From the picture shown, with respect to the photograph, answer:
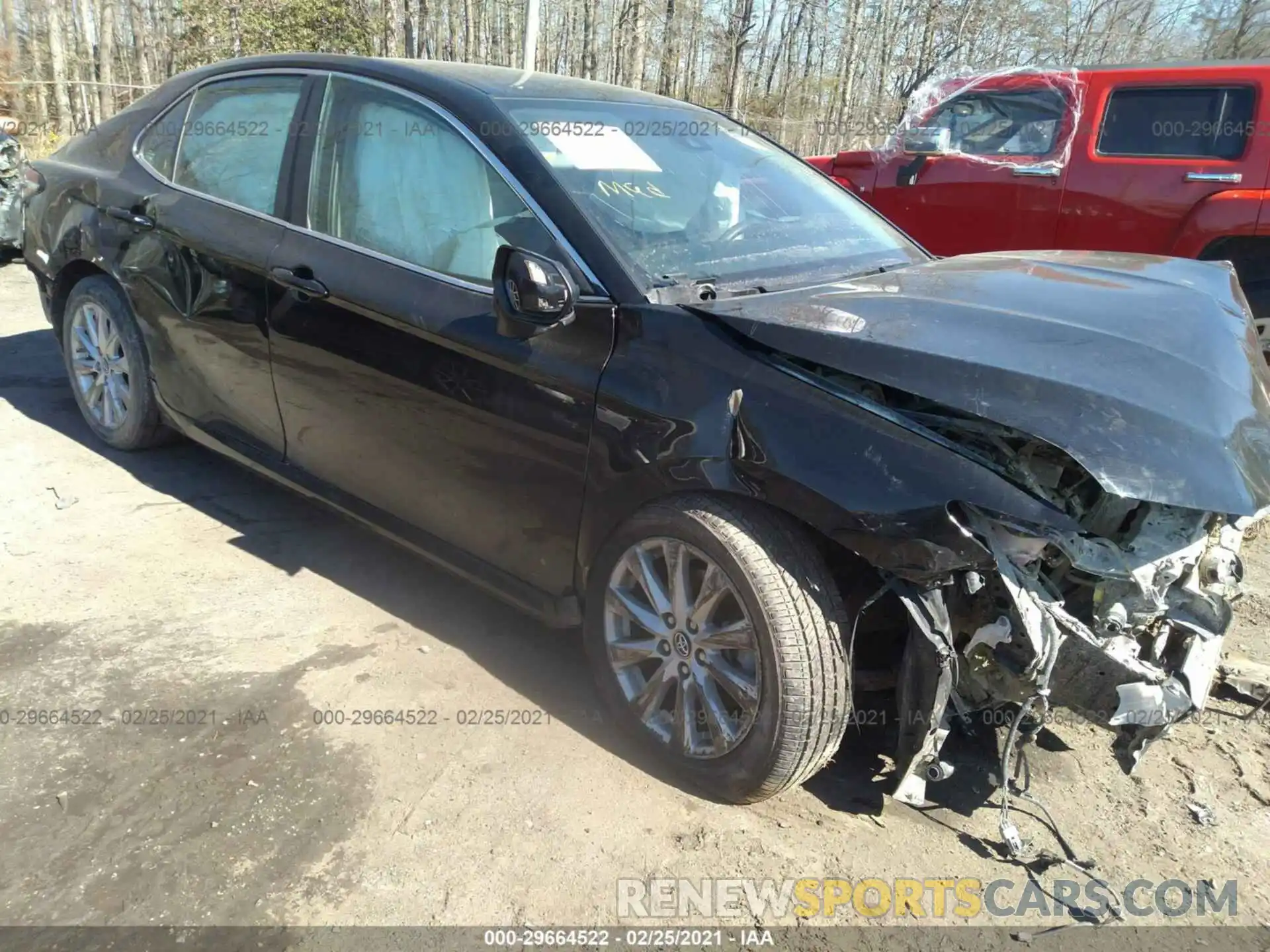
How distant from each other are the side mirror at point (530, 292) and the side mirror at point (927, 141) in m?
4.40

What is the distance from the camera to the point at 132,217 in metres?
3.92

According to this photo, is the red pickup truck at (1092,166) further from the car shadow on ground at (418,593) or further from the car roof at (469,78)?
the car shadow on ground at (418,593)

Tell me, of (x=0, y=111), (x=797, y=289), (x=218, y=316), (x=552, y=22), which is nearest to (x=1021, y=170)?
(x=797, y=289)

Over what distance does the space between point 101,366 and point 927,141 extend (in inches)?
194

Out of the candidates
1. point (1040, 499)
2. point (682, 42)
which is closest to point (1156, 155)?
point (1040, 499)

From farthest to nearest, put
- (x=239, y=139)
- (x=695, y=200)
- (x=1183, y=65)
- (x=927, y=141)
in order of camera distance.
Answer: (x=927, y=141) < (x=1183, y=65) < (x=239, y=139) < (x=695, y=200)

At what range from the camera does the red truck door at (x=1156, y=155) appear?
5.42m

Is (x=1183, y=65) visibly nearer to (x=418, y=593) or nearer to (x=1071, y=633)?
(x=1071, y=633)

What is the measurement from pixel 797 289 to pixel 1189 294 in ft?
3.91

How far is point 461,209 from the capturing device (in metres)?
2.90

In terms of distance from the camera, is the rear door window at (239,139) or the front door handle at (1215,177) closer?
the rear door window at (239,139)

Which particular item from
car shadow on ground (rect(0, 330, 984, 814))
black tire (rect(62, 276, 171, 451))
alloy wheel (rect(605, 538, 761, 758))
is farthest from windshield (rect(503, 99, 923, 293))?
black tire (rect(62, 276, 171, 451))

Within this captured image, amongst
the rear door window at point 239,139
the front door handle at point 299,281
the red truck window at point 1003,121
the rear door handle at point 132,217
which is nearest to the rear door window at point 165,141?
the rear door window at point 239,139

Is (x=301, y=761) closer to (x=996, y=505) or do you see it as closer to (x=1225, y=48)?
(x=996, y=505)
